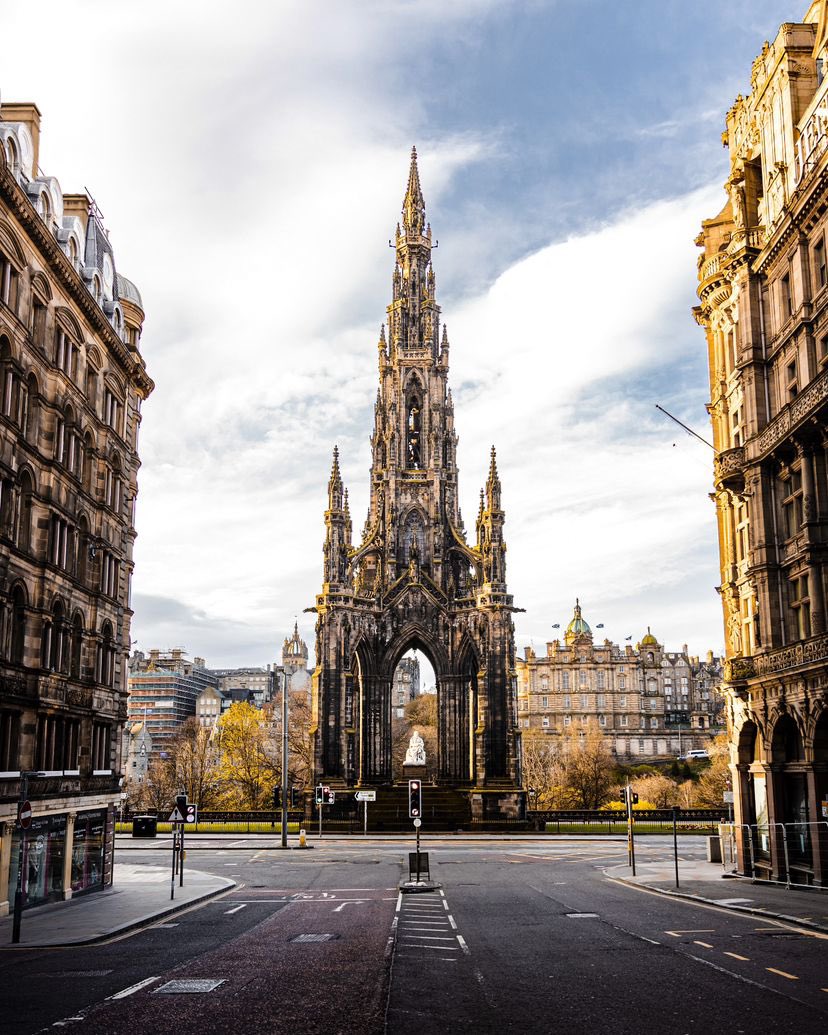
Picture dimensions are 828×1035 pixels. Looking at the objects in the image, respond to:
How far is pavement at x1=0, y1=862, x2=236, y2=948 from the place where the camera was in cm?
2342

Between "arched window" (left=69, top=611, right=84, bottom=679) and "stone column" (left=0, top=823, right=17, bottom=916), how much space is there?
277 inches

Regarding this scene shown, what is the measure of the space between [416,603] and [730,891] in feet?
157

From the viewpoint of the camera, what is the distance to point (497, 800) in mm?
69750

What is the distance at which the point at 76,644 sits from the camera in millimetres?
33719

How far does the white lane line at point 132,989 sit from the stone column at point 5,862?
10754mm

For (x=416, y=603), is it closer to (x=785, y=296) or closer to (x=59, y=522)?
(x=785, y=296)

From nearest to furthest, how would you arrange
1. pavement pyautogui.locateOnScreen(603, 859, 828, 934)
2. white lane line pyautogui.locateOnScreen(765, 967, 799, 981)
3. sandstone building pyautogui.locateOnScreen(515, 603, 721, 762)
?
white lane line pyautogui.locateOnScreen(765, 967, 799, 981)
pavement pyautogui.locateOnScreen(603, 859, 828, 934)
sandstone building pyautogui.locateOnScreen(515, 603, 721, 762)

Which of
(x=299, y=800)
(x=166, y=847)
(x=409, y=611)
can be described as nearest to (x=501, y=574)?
(x=409, y=611)

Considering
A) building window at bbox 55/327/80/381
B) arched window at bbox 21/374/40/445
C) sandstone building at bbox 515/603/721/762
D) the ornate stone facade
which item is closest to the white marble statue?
the ornate stone facade

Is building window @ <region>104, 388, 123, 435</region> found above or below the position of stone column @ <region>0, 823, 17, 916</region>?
above

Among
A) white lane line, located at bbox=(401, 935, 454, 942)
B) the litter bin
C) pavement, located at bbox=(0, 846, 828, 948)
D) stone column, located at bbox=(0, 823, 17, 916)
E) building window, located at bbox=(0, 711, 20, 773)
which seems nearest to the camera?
white lane line, located at bbox=(401, 935, 454, 942)

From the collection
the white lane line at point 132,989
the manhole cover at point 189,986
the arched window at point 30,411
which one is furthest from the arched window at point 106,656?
the manhole cover at point 189,986

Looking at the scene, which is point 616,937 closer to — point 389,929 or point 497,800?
point 389,929

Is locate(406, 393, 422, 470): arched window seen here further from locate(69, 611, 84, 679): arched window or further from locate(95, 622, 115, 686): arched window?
locate(69, 611, 84, 679): arched window
